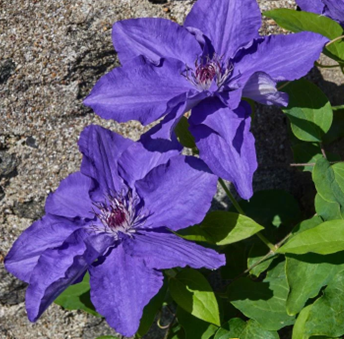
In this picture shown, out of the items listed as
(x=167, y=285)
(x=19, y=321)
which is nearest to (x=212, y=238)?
(x=167, y=285)

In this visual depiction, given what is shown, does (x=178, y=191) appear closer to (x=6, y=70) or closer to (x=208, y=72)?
(x=208, y=72)

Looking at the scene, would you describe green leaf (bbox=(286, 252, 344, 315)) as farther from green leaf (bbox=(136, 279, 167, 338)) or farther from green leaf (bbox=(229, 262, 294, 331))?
green leaf (bbox=(136, 279, 167, 338))

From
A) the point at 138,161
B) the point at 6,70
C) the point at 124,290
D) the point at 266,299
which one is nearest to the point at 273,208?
the point at 266,299

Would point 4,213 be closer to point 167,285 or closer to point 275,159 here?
point 167,285

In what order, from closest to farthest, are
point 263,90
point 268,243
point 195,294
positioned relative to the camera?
point 263,90
point 195,294
point 268,243

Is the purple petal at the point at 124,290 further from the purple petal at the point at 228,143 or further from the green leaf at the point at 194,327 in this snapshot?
the green leaf at the point at 194,327

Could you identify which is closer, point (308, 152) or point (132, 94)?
point (132, 94)

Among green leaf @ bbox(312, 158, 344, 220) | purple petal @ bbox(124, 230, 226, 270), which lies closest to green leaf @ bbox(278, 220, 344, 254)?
green leaf @ bbox(312, 158, 344, 220)
